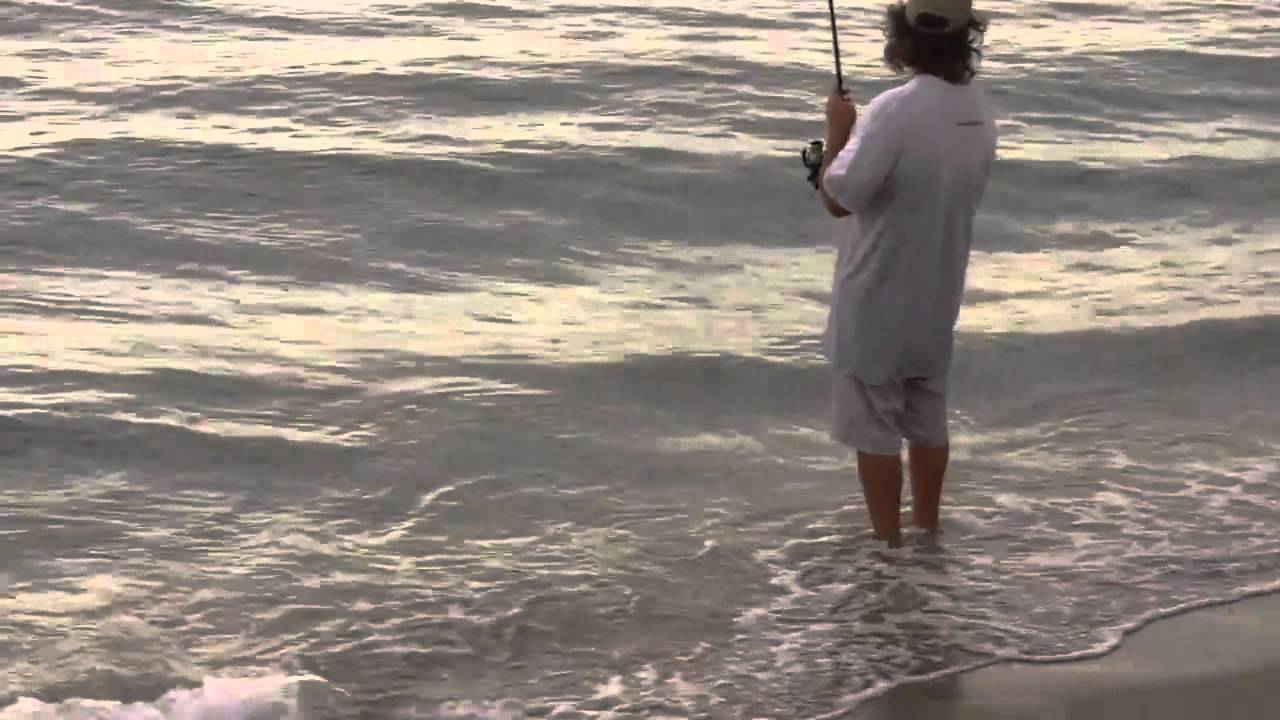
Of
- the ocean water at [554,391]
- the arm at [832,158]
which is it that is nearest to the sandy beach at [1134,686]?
the ocean water at [554,391]

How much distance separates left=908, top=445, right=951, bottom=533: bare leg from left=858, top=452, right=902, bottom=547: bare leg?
0.33ft

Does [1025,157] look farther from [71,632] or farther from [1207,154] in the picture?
[71,632]

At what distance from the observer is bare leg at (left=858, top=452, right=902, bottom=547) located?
18.0 ft

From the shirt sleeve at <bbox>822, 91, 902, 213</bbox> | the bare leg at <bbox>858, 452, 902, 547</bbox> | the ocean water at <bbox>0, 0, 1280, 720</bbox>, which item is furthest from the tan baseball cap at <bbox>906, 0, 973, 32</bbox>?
the ocean water at <bbox>0, 0, 1280, 720</bbox>

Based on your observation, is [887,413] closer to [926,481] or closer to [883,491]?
[883,491]

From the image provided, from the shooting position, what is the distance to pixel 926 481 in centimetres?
571

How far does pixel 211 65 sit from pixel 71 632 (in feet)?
31.3

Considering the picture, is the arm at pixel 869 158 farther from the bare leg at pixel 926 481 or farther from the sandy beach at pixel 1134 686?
the sandy beach at pixel 1134 686

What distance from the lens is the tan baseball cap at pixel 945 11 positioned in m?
5.04

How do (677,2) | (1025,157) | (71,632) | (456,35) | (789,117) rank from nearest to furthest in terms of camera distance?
(71,632), (1025,157), (789,117), (456,35), (677,2)

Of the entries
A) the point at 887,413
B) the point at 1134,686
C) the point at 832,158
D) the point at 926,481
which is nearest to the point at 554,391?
the point at 926,481

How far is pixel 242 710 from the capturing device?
4.58 meters

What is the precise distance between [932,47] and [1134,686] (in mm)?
1770

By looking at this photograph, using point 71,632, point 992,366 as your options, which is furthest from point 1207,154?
point 71,632
